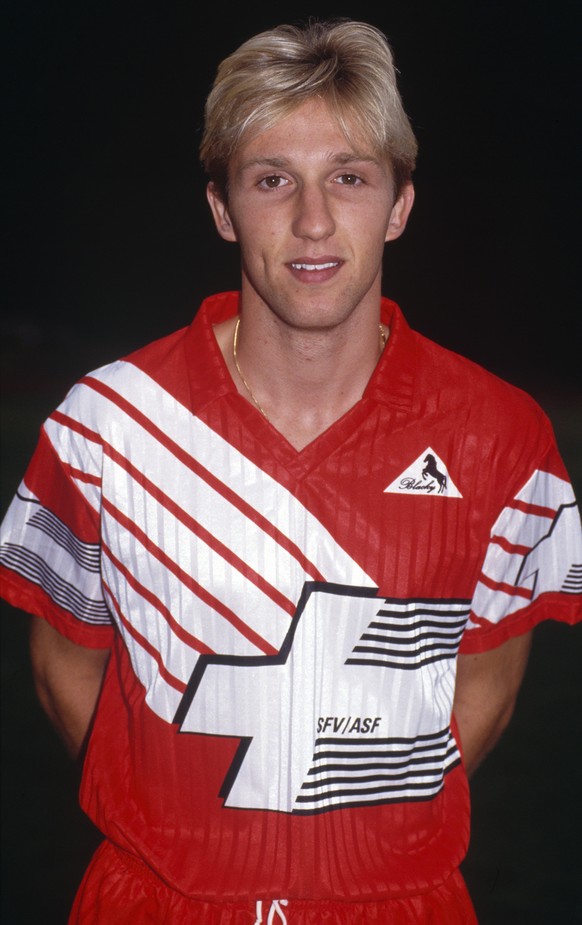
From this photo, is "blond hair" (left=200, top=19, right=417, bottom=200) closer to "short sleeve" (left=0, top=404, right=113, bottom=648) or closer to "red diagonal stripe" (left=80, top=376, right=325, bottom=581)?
"red diagonal stripe" (left=80, top=376, right=325, bottom=581)

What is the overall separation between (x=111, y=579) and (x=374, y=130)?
739mm

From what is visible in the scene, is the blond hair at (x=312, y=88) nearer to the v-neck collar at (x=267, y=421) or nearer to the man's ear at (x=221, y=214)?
the man's ear at (x=221, y=214)

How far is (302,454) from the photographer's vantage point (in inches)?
63.3

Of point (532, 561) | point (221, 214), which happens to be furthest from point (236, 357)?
point (532, 561)

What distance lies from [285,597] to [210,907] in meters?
0.45

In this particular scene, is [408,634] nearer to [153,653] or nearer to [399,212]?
[153,653]

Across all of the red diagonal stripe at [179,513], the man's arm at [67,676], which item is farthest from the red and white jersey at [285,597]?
the man's arm at [67,676]

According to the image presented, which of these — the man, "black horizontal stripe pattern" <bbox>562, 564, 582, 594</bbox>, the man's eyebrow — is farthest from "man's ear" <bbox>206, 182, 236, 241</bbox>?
"black horizontal stripe pattern" <bbox>562, 564, 582, 594</bbox>

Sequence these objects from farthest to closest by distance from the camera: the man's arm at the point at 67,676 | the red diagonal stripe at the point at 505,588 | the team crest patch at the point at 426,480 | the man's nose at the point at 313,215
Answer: the man's arm at the point at 67,676 → the red diagonal stripe at the point at 505,588 → the team crest patch at the point at 426,480 → the man's nose at the point at 313,215

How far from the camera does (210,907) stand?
1.62 m

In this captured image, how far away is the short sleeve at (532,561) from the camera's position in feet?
5.52

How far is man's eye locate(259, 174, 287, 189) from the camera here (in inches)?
62.2

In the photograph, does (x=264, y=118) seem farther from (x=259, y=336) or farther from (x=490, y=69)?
(x=490, y=69)

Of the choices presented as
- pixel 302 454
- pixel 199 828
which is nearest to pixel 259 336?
pixel 302 454
